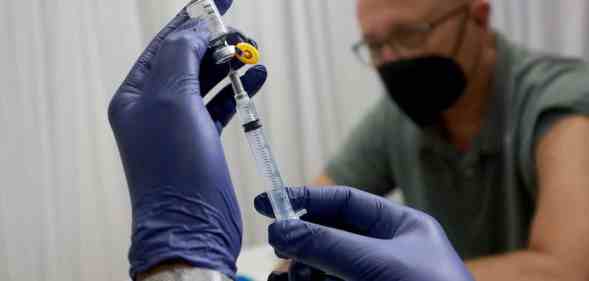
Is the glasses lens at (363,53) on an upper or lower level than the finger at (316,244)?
upper

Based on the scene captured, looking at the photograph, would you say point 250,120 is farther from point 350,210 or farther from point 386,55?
point 386,55

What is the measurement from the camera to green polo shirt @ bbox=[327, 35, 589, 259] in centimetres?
115

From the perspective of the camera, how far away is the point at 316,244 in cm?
54

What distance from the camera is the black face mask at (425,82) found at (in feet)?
3.91

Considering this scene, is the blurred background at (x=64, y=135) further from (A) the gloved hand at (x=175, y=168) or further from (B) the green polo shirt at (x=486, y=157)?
(B) the green polo shirt at (x=486, y=157)

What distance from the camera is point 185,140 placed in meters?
0.58

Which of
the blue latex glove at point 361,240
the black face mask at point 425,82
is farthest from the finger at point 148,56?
the black face mask at point 425,82

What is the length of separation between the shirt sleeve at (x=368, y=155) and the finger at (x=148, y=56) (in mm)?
821

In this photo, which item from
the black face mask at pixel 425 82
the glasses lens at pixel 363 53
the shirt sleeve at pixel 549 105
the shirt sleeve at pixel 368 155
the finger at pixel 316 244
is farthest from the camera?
the shirt sleeve at pixel 368 155

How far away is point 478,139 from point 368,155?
12.3 inches

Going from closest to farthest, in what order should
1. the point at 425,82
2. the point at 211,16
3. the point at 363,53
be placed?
the point at 211,16 < the point at 425,82 < the point at 363,53

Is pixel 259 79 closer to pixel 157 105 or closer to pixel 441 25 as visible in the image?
pixel 157 105

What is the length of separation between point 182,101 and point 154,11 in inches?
9.4

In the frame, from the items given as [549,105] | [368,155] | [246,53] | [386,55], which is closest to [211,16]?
[246,53]
